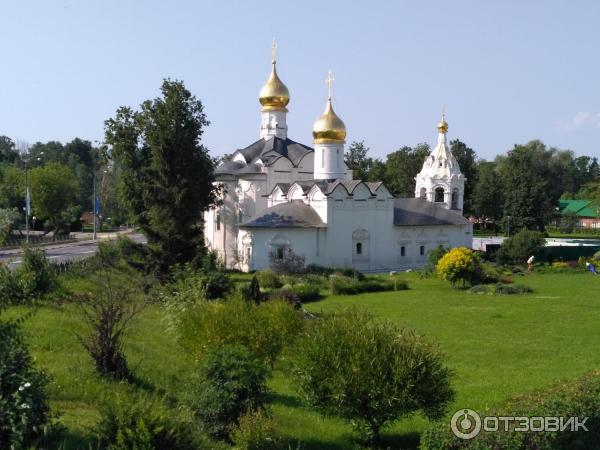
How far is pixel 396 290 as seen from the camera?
2778cm

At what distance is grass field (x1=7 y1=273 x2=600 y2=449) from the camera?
949 centimetres

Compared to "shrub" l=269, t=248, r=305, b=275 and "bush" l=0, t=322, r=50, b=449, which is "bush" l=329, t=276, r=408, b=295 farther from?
"bush" l=0, t=322, r=50, b=449

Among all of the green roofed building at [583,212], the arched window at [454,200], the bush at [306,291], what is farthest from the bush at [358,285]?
the green roofed building at [583,212]

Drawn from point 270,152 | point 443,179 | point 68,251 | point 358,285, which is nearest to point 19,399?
point 358,285

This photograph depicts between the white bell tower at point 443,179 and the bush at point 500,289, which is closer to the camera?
the bush at point 500,289

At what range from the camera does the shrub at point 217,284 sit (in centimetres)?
→ 1828

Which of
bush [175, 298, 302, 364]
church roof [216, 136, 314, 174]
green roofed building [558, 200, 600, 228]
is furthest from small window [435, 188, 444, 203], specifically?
green roofed building [558, 200, 600, 228]

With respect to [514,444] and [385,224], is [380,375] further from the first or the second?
[385,224]

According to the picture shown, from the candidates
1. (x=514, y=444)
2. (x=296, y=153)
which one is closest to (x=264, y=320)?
(x=514, y=444)

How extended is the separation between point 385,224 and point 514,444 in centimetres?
2817

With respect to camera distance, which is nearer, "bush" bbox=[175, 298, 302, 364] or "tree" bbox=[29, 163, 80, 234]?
"bush" bbox=[175, 298, 302, 364]

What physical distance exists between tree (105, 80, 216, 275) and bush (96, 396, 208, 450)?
1724cm

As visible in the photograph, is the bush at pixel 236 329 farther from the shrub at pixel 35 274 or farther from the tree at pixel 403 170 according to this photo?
the tree at pixel 403 170

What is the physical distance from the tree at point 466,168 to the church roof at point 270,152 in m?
27.5
